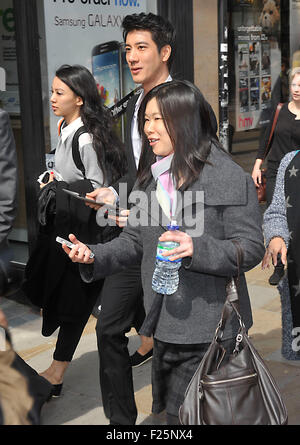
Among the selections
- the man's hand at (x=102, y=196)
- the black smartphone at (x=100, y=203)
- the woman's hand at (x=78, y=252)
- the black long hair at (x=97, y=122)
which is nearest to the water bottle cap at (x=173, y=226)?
the woman's hand at (x=78, y=252)

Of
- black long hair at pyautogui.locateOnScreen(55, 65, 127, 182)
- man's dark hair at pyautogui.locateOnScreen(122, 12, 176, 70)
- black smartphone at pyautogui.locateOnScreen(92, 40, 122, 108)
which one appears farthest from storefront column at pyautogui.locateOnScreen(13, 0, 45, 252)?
man's dark hair at pyautogui.locateOnScreen(122, 12, 176, 70)

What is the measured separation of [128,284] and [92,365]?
1.36m

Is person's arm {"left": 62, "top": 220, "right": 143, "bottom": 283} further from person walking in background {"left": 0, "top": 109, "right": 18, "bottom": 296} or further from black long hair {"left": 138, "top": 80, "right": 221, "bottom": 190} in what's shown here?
person walking in background {"left": 0, "top": 109, "right": 18, "bottom": 296}

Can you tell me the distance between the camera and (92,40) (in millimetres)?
6297

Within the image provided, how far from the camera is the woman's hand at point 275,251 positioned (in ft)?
10.5

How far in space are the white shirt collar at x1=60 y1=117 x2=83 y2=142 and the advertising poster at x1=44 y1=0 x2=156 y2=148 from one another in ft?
5.34

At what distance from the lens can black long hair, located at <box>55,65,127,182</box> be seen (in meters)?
4.37

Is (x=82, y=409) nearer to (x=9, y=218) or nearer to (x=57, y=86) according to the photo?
(x=9, y=218)

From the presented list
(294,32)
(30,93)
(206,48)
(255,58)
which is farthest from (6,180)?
(294,32)

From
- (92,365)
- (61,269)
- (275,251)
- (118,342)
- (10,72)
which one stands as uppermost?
(10,72)

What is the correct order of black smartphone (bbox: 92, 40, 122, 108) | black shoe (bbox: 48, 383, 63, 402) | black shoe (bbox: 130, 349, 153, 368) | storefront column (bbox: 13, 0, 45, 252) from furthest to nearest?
black smartphone (bbox: 92, 40, 122, 108) → storefront column (bbox: 13, 0, 45, 252) → black shoe (bbox: 130, 349, 153, 368) → black shoe (bbox: 48, 383, 63, 402)

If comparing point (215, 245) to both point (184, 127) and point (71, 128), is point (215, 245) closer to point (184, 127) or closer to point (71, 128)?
point (184, 127)

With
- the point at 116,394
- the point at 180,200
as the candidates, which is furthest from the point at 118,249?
the point at 116,394

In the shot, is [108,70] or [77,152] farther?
[108,70]
